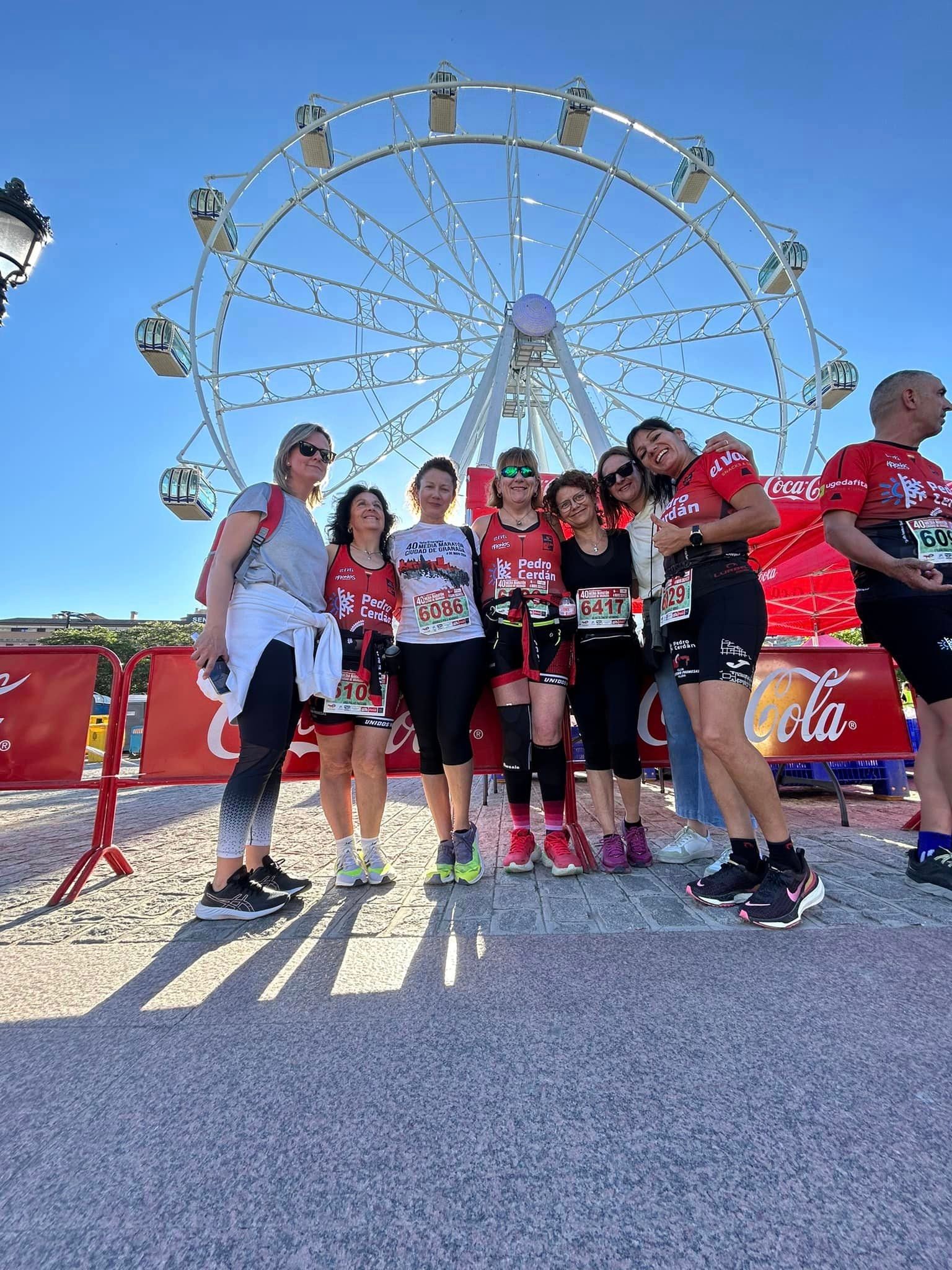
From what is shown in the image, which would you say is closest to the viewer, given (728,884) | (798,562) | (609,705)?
(728,884)

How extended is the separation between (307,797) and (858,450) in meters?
5.47

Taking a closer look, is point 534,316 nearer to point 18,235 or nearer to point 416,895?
point 18,235

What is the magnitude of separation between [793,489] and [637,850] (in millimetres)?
4965

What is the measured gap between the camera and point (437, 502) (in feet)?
9.89

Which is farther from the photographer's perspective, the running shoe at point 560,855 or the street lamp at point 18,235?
the street lamp at point 18,235

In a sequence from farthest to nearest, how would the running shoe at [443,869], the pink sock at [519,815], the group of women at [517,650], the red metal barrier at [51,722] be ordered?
the red metal barrier at [51,722]
the pink sock at [519,815]
the running shoe at [443,869]
the group of women at [517,650]

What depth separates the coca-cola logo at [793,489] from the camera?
6.26 m

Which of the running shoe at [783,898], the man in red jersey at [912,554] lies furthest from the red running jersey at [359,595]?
the man in red jersey at [912,554]

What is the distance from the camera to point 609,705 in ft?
9.23

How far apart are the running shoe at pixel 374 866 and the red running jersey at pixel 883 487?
2.44 metres

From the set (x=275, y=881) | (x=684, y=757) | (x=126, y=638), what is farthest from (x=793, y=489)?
(x=126, y=638)

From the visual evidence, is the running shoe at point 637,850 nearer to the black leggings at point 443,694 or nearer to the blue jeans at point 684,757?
the blue jeans at point 684,757

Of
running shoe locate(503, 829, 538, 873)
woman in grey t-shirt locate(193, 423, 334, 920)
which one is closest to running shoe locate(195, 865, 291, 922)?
woman in grey t-shirt locate(193, 423, 334, 920)

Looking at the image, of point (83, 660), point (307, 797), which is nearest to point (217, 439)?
point (307, 797)
